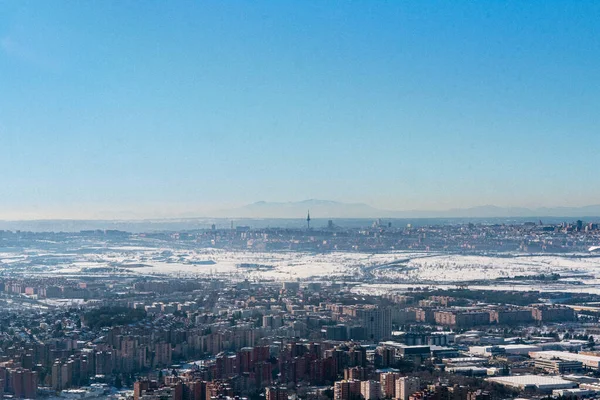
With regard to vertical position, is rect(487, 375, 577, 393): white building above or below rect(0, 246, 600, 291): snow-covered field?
below

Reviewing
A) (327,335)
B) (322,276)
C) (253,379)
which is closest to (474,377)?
(253,379)

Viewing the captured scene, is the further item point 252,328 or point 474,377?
point 252,328

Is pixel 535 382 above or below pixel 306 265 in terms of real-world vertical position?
below

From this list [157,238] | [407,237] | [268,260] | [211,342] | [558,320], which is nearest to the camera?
[211,342]

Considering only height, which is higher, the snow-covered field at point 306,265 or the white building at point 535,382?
the snow-covered field at point 306,265

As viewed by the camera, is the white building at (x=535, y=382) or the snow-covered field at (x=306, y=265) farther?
the snow-covered field at (x=306, y=265)

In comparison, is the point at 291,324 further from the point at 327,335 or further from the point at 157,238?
the point at 157,238

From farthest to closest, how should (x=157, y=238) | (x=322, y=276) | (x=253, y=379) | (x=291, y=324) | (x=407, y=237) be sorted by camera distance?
(x=157, y=238)
(x=407, y=237)
(x=322, y=276)
(x=291, y=324)
(x=253, y=379)

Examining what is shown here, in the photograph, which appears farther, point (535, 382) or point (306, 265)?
point (306, 265)

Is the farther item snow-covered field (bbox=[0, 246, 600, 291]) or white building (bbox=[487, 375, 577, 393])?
snow-covered field (bbox=[0, 246, 600, 291])

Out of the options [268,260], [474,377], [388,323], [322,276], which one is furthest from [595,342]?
[268,260]
